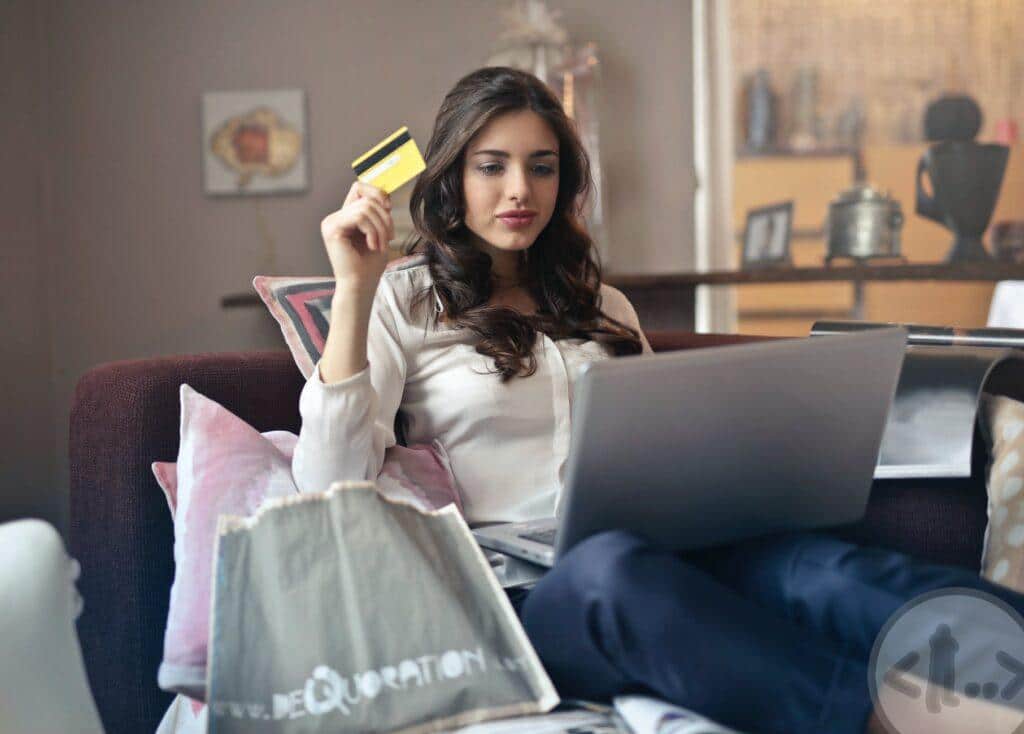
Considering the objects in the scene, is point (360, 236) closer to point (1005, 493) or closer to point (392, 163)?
point (392, 163)

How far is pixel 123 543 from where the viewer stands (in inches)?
55.9

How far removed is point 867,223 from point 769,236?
0.45 metres

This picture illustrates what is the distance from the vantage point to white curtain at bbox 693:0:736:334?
3.77 metres

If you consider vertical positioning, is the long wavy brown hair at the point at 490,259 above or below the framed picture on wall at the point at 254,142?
below

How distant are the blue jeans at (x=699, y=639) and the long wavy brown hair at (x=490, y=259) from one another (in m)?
0.58

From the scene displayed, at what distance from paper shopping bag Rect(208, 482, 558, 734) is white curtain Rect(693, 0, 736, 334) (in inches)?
109

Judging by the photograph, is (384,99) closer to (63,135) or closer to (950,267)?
(63,135)

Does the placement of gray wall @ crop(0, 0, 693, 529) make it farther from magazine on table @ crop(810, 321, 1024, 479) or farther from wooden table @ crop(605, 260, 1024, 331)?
magazine on table @ crop(810, 321, 1024, 479)

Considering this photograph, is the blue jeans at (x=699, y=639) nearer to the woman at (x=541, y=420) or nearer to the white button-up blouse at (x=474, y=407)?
the woman at (x=541, y=420)

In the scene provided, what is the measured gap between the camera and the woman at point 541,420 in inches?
41.1

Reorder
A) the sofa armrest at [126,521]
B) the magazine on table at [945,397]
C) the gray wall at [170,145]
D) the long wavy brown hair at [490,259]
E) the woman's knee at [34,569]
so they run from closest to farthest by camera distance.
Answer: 1. the woman's knee at [34,569]
2. the sofa armrest at [126,521]
3. the magazine on table at [945,397]
4. the long wavy brown hair at [490,259]
5. the gray wall at [170,145]

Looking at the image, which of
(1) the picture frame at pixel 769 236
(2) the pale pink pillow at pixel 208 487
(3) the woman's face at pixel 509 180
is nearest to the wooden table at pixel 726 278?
(1) the picture frame at pixel 769 236

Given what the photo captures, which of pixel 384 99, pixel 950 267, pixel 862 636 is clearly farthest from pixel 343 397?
pixel 384 99
